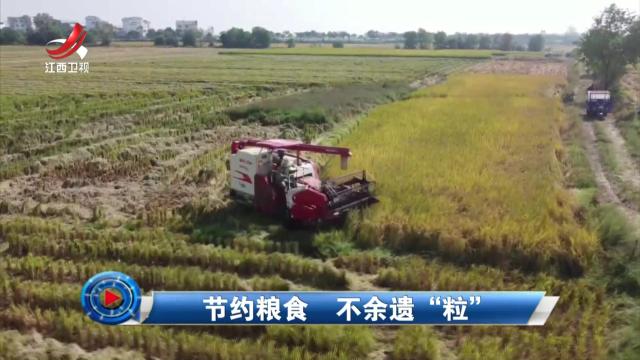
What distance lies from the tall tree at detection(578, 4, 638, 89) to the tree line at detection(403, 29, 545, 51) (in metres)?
106

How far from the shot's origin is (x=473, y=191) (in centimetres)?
1144

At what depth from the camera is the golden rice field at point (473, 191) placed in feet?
29.4

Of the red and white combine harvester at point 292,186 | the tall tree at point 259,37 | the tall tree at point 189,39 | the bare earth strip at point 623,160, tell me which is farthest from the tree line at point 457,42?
the red and white combine harvester at point 292,186

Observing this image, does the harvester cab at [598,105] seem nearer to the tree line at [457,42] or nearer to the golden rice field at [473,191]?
the golden rice field at [473,191]

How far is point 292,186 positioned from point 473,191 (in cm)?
399

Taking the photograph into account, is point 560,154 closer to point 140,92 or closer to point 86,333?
point 86,333

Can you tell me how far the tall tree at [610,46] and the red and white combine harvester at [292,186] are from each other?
30311 mm

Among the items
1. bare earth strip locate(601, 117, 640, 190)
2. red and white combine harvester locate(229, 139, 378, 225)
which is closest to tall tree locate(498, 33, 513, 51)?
bare earth strip locate(601, 117, 640, 190)

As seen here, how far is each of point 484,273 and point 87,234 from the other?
7168 millimetres

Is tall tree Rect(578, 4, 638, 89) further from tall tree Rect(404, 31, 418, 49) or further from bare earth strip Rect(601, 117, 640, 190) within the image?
tall tree Rect(404, 31, 418, 49)

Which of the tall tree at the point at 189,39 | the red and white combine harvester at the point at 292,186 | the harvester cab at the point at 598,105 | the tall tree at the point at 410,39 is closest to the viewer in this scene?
the red and white combine harvester at the point at 292,186

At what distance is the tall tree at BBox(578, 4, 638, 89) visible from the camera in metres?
33.8

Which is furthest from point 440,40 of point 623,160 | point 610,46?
point 623,160

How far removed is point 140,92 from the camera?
31953 mm
